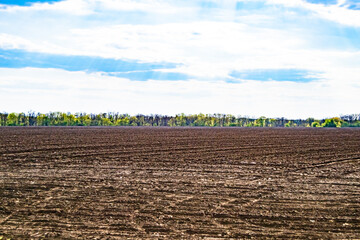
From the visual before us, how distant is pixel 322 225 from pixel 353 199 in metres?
2.95

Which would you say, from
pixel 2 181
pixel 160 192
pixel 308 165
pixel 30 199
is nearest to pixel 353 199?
pixel 160 192

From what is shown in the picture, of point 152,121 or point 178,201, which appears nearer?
point 178,201

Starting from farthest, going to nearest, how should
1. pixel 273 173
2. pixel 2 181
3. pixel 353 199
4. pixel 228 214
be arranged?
1. pixel 273 173
2. pixel 2 181
3. pixel 353 199
4. pixel 228 214

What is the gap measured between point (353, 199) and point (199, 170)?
6.37 m

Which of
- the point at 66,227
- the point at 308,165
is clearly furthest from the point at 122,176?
the point at 308,165

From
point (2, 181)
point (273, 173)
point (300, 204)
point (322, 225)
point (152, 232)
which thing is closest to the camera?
point (152, 232)

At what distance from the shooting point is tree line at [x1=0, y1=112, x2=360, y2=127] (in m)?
139

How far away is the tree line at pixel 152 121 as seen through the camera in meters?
139

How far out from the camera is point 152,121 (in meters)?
172

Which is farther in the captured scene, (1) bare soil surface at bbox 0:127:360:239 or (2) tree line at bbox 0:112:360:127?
(2) tree line at bbox 0:112:360:127

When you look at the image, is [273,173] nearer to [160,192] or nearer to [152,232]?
[160,192]

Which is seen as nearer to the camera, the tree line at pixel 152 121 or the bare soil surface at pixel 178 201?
the bare soil surface at pixel 178 201

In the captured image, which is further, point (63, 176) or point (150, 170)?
point (150, 170)

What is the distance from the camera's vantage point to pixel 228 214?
8508 millimetres
